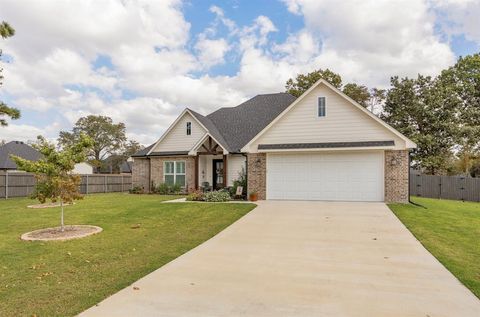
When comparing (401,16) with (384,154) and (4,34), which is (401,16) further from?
(4,34)

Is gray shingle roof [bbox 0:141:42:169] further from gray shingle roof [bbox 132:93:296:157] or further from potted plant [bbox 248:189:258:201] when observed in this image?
potted plant [bbox 248:189:258:201]

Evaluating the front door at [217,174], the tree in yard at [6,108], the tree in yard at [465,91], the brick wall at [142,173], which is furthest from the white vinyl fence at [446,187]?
the tree in yard at [6,108]

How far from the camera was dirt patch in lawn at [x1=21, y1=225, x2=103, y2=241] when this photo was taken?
811cm

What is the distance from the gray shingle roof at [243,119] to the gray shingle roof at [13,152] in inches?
633

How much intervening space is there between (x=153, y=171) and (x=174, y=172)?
5.71 ft

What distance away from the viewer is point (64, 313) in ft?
12.8

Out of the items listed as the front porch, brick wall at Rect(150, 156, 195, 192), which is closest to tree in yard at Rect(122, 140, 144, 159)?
brick wall at Rect(150, 156, 195, 192)

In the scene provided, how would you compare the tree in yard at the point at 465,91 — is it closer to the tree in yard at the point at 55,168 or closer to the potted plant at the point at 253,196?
the potted plant at the point at 253,196

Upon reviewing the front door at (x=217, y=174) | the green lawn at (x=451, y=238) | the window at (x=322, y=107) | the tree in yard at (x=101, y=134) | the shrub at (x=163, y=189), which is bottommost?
the green lawn at (x=451, y=238)

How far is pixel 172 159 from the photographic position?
896 inches

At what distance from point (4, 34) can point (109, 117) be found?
46.0 m

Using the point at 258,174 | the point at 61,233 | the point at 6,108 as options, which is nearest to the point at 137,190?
the point at 6,108

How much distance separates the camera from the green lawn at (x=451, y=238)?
18.6 ft

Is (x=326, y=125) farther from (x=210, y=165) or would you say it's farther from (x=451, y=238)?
(x=210, y=165)
